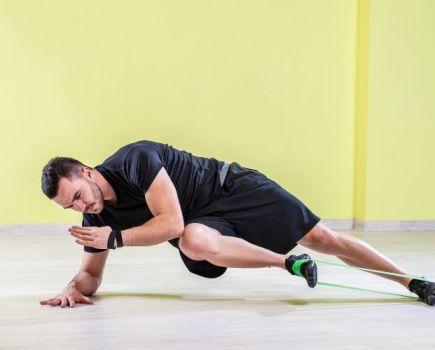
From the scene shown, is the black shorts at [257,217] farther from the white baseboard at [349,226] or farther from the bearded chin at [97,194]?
the white baseboard at [349,226]

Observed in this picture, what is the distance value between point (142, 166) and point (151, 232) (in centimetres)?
21

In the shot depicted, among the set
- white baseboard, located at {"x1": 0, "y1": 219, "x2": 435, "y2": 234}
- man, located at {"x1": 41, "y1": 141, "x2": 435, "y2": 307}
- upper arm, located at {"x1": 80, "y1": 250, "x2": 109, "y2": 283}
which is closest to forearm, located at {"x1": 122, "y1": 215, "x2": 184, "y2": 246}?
man, located at {"x1": 41, "y1": 141, "x2": 435, "y2": 307}

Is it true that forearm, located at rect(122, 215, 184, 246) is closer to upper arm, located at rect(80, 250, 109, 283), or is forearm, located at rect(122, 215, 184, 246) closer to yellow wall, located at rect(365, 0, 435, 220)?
upper arm, located at rect(80, 250, 109, 283)

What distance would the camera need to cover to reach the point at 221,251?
227cm

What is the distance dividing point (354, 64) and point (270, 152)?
0.93 m

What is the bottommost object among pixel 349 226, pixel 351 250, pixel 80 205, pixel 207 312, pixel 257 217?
pixel 349 226

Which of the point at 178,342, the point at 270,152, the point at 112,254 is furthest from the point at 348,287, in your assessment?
the point at 270,152

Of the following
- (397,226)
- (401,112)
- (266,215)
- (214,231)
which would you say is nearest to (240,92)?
(401,112)

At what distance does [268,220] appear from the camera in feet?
7.91

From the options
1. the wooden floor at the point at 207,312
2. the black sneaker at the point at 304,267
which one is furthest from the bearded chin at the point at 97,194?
the black sneaker at the point at 304,267

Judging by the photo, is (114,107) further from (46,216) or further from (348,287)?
(348,287)

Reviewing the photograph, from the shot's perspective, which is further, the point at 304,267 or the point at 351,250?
the point at 351,250

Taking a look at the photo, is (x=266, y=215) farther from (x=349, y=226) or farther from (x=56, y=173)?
(x=349, y=226)

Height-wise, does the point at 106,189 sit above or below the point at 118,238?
above
